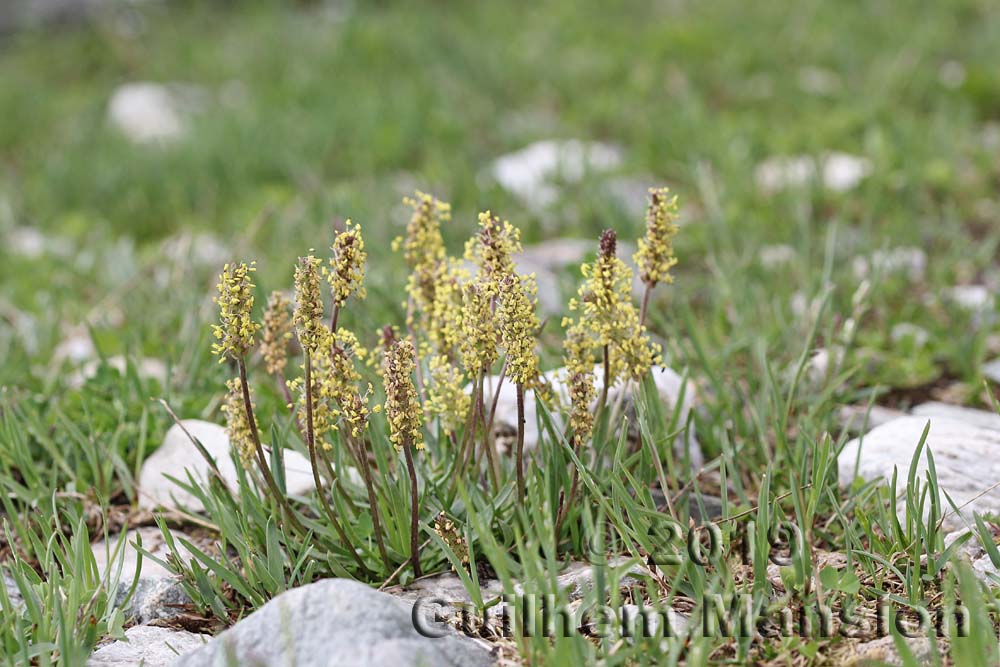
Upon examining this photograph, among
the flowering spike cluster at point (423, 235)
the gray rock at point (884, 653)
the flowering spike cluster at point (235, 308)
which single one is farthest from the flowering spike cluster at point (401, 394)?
the gray rock at point (884, 653)

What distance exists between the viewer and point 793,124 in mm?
4688

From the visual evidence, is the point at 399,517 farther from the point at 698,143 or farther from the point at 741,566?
the point at 698,143

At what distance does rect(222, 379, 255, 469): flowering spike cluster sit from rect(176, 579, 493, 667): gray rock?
1.31ft

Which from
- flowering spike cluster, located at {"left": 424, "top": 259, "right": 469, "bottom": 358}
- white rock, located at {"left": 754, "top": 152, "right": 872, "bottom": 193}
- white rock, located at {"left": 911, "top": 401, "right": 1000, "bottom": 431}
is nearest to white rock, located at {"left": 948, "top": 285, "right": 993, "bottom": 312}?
white rock, located at {"left": 911, "top": 401, "right": 1000, "bottom": 431}

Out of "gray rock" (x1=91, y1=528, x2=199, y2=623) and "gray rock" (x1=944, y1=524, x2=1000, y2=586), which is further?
"gray rock" (x1=91, y1=528, x2=199, y2=623)

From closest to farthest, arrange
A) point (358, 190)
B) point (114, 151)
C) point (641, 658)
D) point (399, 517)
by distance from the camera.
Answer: point (641, 658) → point (399, 517) → point (358, 190) → point (114, 151)

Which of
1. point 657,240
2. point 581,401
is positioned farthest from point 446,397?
point 657,240

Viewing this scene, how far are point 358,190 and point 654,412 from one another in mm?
2478

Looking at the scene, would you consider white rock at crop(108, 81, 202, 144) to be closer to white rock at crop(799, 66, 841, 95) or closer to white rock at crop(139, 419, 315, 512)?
white rock at crop(799, 66, 841, 95)

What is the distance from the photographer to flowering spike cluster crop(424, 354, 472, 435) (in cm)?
189

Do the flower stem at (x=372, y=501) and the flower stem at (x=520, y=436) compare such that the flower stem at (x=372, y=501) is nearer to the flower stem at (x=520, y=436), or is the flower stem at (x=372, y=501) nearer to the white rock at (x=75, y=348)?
the flower stem at (x=520, y=436)

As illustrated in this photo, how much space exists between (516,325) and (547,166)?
9.29ft

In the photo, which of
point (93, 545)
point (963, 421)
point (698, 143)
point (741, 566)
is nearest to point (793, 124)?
point (698, 143)

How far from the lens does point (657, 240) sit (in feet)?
6.00
